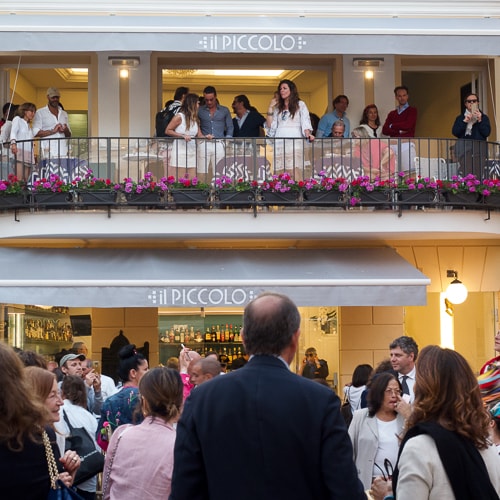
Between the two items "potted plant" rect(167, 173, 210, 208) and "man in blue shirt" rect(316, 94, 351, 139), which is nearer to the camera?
"potted plant" rect(167, 173, 210, 208)

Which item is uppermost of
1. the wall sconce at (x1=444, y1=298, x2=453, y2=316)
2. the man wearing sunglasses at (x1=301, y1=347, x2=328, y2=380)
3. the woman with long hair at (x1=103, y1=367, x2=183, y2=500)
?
the wall sconce at (x1=444, y1=298, x2=453, y2=316)

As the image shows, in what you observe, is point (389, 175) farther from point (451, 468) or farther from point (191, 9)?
point (451, 468)

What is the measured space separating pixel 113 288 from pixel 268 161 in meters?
3.49

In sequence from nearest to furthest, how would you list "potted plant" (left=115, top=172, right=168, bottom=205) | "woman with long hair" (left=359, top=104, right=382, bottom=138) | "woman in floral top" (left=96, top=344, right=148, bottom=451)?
"woman in floral top" (left=96, top=344, right=148, bottom=451)
"potted plant" (left=115, top=172, right=168, bottom=205)
"woman with long hair" (left=359, top=104, right=382, bottom=138)

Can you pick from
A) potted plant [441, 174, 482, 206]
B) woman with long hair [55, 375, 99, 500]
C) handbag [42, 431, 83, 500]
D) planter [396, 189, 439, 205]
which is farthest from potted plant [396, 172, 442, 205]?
handbag [42, 431, 83, 500]

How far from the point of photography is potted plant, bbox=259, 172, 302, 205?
1692 centimetres

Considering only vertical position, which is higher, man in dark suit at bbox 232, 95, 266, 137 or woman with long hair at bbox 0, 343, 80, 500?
man in dark suit at bbox 232, 95, 266, 137

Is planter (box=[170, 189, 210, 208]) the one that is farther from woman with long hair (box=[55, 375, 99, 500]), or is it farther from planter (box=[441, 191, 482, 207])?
woman with long hair (box=[55, 375, 99, 500])

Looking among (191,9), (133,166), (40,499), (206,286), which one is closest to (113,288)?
(206,286)

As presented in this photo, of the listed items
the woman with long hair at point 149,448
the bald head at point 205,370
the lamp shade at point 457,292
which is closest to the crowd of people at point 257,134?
the lamp shade at point 457,292

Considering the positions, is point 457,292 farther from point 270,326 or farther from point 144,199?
point 270,326

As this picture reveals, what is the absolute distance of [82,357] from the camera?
11.6 m

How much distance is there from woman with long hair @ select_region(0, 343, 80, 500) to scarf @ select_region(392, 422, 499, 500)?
1.74 m

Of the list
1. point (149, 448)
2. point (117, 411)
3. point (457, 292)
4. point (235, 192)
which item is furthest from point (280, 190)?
point (149, 448)
